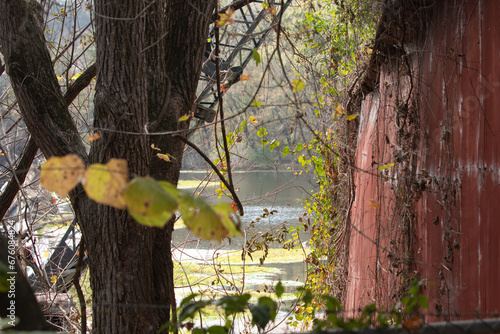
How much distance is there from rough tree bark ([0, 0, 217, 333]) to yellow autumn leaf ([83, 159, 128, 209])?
54.9 inches

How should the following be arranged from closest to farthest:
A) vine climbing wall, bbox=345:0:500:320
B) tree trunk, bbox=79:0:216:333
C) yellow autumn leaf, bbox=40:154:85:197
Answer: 1. yellow autumn leaf, bbox=40:154:85:197
2. vine climbing wall, bbox=345:0:500:320
3. tree trunk, bbox=79:0:216:333

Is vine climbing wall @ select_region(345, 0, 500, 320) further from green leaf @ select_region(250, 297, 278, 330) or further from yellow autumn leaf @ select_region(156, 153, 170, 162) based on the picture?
yellow autumn leaf @ select_region(156, 153, 170, 162)

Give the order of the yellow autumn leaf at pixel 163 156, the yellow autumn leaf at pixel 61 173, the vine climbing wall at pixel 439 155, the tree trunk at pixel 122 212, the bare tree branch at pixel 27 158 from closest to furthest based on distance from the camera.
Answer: the yellow autumn leaf at pixel 61 173
the vine climbing wall at pixel 439 155
the tree trunk at pixel 122 212
the yellow autumn leaf at pixel 163 156
the bare tree branch at pixel 27 158

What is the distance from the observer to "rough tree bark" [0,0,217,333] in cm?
245

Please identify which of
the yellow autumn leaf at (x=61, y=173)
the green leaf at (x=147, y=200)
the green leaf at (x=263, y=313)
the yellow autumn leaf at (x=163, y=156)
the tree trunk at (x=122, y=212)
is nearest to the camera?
the green leaf at (x=147, y=200)

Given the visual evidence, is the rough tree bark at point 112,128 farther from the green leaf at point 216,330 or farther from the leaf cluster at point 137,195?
the leaf cluster at point 137,195

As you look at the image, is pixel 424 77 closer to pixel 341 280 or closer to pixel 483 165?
pixel 483 165

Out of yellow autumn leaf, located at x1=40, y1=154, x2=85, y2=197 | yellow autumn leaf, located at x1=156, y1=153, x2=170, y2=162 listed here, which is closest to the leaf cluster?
yellow autumn leaf, located at x1=40, y1=154, x2=85, y2=197

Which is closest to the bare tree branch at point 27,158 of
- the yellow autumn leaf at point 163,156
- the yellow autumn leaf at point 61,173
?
the yellow autumn leaf at point 163,156

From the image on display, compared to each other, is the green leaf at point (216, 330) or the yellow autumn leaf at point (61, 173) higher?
the yellow autumn leaf at point (61, 173)

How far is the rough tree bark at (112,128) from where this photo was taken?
245cm

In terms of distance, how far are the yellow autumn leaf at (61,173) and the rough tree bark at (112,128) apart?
131cm

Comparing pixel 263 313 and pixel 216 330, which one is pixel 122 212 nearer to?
pixel 216 330

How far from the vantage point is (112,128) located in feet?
7.98
